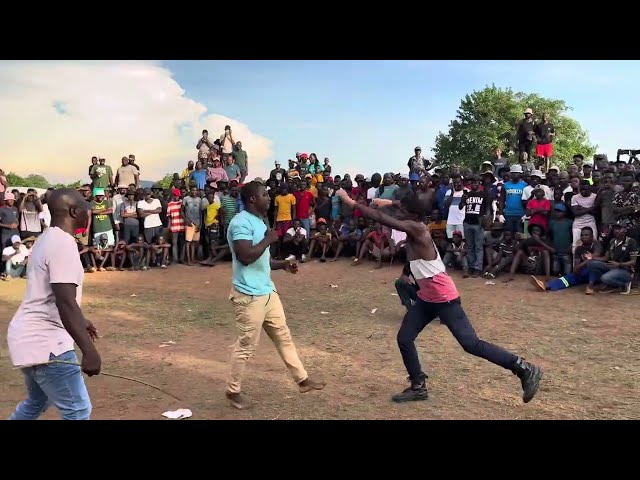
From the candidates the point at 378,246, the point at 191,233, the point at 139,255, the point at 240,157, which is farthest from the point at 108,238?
the point at 378,246

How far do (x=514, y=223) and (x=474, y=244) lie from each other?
103 cm

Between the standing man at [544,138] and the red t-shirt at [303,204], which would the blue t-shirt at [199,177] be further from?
the standing man at [544,138]

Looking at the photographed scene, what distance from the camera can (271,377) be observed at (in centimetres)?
625

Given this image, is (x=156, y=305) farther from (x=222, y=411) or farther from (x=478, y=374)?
(x=478, y=374)

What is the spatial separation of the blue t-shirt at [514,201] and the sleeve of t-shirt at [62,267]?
10.8 metres

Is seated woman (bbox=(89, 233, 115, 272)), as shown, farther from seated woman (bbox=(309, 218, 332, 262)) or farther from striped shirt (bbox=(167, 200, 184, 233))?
seated woman (bbox=(309, 218, 332, 262))

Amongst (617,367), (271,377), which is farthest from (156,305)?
(617,367)

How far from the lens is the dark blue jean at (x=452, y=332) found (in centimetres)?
505

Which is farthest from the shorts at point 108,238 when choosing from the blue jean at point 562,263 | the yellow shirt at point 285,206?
the blue jean at point 562,263

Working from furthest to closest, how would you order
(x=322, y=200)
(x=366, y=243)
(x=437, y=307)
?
1. (x=322, y=200)
2. (x=366, y=243)
3. (x=437, y=307)

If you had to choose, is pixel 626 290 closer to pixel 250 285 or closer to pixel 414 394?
pixel 414 394

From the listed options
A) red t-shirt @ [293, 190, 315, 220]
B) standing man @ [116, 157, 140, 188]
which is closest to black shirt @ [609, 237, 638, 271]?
red t-shirt @ [293, 190, 315, 220]

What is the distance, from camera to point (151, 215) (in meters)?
15.3

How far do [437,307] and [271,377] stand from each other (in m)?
2.03
